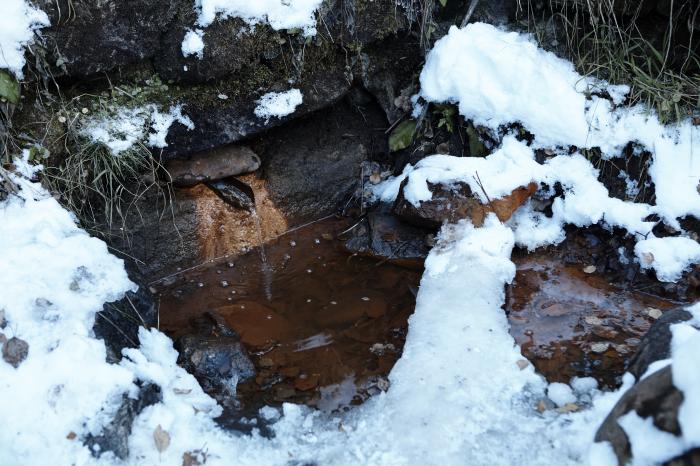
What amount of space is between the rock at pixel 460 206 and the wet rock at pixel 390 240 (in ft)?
0.70

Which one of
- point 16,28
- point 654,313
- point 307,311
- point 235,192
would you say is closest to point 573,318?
point 654,313

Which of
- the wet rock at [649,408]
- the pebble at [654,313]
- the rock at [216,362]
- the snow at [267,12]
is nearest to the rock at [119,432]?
the rock at [216,362]

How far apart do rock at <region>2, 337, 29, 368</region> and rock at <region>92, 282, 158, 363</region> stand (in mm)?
325

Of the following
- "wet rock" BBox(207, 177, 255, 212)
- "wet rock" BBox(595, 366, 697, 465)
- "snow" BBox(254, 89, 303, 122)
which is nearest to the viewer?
"wet rock" BBox(595, 366, 697, 465)

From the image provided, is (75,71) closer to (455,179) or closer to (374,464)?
(455,179)

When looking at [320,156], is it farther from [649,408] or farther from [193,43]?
[649,408]

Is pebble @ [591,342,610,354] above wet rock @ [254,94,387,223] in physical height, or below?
below

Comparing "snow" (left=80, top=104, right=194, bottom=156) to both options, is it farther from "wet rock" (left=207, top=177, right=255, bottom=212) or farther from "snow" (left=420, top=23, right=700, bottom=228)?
"snow" (left=420, top=23, right=700, bottom=228)

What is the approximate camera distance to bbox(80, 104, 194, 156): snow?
3.76 metres

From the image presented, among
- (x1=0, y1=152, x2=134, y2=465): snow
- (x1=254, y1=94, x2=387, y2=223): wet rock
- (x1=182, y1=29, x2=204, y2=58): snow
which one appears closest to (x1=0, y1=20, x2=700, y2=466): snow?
(x1=0, y1=152, x2=134, y2=465): snow

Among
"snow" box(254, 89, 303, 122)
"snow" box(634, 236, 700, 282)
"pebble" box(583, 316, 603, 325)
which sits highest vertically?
"snow" box(254, 89, 303, 122)

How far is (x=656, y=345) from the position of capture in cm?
275

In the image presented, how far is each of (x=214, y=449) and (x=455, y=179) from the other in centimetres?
231

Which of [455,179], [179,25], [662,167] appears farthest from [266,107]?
[662,167]
